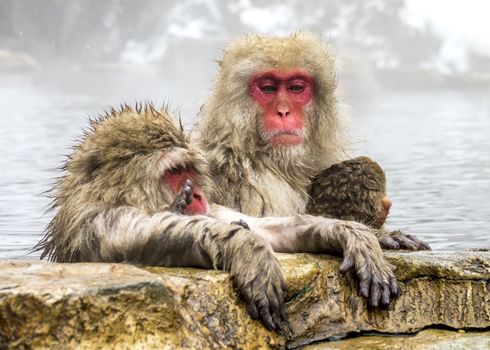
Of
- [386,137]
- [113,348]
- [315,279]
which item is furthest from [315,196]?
[386,137]

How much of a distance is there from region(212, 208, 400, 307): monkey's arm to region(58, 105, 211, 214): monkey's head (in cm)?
32

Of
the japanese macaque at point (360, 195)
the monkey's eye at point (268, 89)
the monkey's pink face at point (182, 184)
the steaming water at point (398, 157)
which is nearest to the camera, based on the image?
the monkey's pink face at point (182, 184)

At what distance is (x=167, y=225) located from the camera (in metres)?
4.15

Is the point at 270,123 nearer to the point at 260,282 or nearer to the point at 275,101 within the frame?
the point at 275,101

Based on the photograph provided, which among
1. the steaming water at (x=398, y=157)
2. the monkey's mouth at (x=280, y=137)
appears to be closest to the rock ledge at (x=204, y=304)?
the monkey's mouth at (x=280, y=137)

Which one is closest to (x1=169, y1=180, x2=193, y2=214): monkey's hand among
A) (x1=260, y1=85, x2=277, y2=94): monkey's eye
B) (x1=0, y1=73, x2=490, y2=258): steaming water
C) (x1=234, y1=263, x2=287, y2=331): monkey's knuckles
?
(x1=234, y1=263, x2=287, y2=331): monkey's knuckles

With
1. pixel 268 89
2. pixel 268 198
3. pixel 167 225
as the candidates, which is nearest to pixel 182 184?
pixel 167 225

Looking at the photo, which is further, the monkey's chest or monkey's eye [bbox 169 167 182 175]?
the monkey's chest

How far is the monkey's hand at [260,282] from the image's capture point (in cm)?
386

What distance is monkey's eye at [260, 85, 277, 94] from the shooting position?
213 inches

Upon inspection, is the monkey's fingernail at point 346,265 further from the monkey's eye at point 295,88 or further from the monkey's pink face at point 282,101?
the monkey's eye at point 295,88

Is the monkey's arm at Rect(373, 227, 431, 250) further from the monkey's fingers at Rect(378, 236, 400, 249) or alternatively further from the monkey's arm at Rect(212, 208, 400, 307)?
the monkey's arm at Rect(212, 208, 400, 307)

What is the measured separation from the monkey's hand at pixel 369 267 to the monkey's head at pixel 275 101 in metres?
1.18

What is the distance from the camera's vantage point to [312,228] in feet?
14.6
